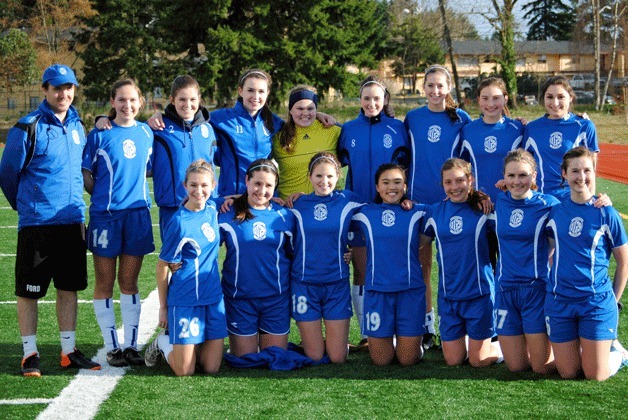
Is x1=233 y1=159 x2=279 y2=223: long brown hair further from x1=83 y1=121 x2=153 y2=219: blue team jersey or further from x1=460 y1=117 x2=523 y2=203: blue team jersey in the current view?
x1=460 y1=117 x2=523 y2=203: blue team jersey

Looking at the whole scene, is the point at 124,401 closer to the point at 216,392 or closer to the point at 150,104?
the point at 216,392

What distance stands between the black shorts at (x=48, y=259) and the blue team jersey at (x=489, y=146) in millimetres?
2592

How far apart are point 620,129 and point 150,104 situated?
32562 mm

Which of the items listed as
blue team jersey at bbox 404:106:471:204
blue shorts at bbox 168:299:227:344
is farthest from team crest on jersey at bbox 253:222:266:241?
blue team jersey at bbox 404:106:471:204

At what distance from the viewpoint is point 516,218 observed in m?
4.86

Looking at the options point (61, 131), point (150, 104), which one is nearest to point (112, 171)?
point (61, 131)

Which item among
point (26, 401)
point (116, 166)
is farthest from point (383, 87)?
point (26, 401)

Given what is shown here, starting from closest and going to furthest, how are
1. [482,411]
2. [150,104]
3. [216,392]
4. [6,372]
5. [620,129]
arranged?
[482,411]
[216,392]
[6,372]
[620,129]
[150,104]

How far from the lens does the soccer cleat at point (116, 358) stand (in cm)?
505

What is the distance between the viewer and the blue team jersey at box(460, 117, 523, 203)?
544cm

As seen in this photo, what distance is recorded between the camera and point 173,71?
38188 mm

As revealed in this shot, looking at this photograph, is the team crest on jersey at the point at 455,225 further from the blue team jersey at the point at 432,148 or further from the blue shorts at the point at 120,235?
the blue shorts at the point at 120,235

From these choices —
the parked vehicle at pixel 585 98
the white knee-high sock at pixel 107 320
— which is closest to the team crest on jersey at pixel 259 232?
the white knee-high sock at pixel 107 320

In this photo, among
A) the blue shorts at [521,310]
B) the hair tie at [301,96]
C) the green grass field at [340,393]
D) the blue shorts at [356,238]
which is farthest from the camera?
the hair tie at [301,96]
